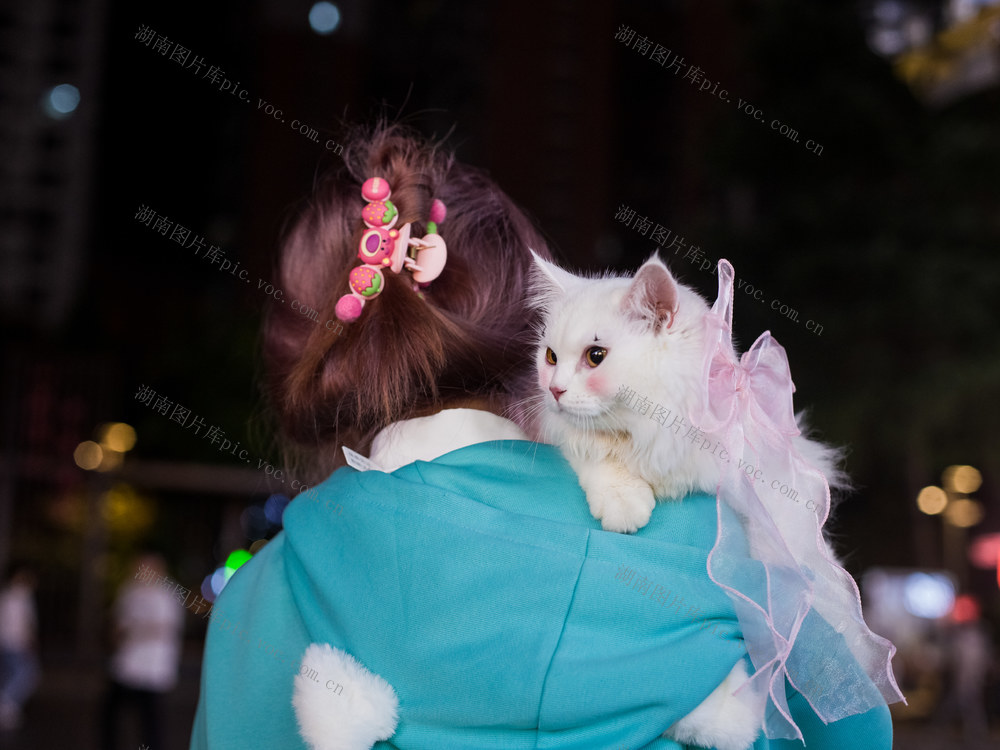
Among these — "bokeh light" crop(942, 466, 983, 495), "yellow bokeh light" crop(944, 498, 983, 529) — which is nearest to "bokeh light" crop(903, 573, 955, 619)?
"bokeh light" crop(942, 466, 983, 495)

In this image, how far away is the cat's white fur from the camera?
35.9 inches

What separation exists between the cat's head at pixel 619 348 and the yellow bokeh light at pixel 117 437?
8.71 metres

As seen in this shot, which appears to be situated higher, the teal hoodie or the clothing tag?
the clothing tag

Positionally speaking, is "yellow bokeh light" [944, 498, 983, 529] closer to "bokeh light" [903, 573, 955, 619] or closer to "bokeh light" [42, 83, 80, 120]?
"bokeh light" [903, 573, 955, 619]

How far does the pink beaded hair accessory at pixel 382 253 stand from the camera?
1.01m

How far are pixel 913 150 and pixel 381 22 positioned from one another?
49.0 feet

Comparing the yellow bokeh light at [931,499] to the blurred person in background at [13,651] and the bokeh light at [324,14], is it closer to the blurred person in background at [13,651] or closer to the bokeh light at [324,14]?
the bokeh light at [324,14]

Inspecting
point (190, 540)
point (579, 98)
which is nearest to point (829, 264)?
point (190, 540)

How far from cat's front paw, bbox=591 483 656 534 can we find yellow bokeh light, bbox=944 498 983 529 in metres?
10.6

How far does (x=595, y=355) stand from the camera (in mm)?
1028

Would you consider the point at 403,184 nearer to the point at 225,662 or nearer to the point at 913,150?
the point at 225,662

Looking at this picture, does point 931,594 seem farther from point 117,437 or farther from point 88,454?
point 117,437

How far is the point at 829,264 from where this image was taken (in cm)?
682

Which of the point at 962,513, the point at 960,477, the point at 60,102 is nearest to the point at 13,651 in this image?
the point at 960,477
